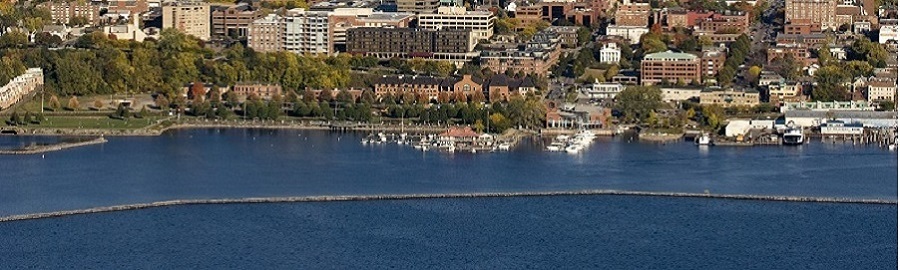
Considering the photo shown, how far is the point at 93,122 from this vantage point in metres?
20.5

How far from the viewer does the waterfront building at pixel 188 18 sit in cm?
2502

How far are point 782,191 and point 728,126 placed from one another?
323 cm

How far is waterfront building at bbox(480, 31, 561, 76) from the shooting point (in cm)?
2288

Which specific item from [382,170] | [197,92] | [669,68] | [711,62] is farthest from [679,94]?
[382,170]

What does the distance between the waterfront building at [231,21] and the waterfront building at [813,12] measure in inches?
204

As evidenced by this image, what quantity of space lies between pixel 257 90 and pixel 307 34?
96.7 inches

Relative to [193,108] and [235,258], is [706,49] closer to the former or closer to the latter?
[193,108]

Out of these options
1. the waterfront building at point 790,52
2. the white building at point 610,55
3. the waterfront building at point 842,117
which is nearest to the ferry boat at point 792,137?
the waterfront building at point 842,117

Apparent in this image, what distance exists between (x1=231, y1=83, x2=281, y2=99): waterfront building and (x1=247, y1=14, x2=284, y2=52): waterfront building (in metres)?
2.08

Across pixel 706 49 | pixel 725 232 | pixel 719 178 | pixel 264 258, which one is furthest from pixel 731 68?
pixel 264 258

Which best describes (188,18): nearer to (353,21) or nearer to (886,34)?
(353,21)

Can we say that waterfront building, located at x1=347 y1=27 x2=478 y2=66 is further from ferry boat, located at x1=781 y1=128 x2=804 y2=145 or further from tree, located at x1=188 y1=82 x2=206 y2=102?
ferry boat, located at x1=781 y1=128 x2=804 y2=145

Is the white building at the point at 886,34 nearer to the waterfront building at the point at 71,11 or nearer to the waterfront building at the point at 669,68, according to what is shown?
the waterfront building at the point at 669,68

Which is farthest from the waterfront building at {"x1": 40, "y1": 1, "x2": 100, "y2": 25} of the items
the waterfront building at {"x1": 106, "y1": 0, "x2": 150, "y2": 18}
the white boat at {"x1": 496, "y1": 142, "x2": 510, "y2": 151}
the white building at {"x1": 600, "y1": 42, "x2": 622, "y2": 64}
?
the white boat at {"x1": 496, "y1": 142, "x2": 510, "y2": 151}
